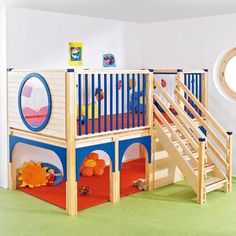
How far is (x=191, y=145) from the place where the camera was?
17.5 feet

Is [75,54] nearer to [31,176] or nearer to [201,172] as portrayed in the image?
[31,176]

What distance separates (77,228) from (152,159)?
5.77 ft

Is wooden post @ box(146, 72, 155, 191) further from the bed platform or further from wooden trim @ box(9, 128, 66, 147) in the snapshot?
wooden trim @ box(9, 128, 66, 147)

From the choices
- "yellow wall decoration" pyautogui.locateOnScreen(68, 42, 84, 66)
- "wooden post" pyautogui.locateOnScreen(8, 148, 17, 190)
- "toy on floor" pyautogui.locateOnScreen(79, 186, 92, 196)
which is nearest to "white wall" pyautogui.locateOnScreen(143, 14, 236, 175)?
"yellow wall decoration" pyautogui.locateOnScreen(68, 42, 84, 66)

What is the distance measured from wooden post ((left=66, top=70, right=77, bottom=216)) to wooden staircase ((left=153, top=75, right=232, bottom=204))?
1.45m

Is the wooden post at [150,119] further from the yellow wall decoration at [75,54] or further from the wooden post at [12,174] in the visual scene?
the wooden post at [12,174]

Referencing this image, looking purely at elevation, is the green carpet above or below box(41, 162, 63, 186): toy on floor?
below

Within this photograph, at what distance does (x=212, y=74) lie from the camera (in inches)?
257

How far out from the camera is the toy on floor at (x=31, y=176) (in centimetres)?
575

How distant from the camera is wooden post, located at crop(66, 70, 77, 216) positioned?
4.58 m

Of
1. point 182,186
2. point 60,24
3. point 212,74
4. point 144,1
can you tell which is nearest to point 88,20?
point 60,24

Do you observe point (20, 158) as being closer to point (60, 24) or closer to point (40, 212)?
point (40, 212)

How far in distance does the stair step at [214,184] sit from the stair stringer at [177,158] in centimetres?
16

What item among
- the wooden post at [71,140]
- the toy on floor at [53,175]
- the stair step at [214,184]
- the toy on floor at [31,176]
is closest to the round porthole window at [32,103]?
the wooden post at [71,140]
